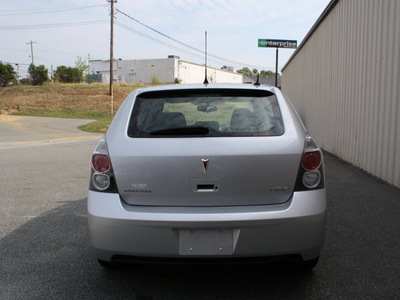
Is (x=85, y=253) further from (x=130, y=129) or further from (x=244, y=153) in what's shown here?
(x=244, y=153)

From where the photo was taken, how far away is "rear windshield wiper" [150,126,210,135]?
2535 millimetres

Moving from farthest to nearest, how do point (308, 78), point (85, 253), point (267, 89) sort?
point (308, 78) < point (85, 253) < point (267, 89)

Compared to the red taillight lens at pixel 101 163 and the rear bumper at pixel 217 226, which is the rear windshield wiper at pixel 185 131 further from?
the rear bumper at pixel 217 226

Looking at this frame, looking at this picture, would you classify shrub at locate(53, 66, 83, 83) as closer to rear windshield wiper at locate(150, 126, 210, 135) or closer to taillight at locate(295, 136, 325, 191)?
rear windshield wiper at locate(150, 126, 210, 135)

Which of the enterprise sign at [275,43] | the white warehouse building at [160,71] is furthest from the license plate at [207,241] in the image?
the white warehouse building at [160,71]

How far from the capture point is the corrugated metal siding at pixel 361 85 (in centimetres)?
607

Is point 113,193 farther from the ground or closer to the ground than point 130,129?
closer to the ground

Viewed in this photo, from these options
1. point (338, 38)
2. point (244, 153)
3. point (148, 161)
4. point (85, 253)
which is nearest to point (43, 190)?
point (85, 253)

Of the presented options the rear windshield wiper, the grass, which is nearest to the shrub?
the grass

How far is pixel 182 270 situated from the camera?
3074 millimetres

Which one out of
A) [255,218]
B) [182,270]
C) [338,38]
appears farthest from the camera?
[338,38]

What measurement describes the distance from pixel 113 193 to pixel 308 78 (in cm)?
1294

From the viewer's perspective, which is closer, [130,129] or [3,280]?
[130,129]

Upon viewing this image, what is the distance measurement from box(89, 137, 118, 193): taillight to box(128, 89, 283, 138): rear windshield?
25 centimetres
